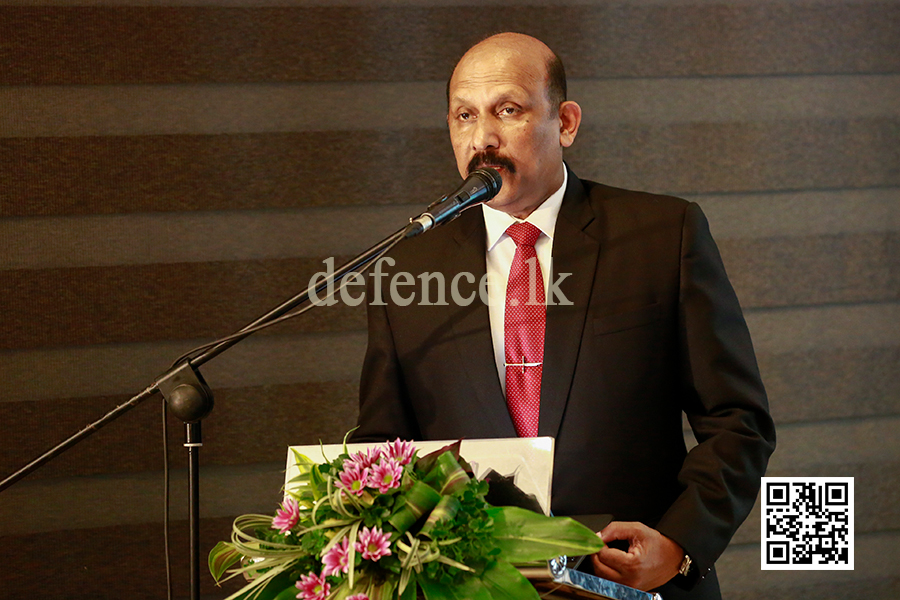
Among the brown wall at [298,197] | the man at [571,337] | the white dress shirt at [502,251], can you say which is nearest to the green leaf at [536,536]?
the man at [571,337]

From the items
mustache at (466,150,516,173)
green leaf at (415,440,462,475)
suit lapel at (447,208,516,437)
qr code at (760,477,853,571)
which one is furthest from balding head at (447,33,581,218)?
qr code at (760,477,853,571)

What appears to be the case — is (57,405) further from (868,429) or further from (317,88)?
(868,429)

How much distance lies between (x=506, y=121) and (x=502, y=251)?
0.27 meters

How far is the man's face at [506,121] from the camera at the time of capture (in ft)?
5.66

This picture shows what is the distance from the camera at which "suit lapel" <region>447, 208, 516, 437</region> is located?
5.47 feet

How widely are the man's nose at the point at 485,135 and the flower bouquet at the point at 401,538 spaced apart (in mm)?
858

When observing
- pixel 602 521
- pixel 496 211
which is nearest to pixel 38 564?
pixel 496 211

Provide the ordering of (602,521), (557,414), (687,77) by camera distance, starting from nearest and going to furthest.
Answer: (602,521) → (557,414) → (687,77)

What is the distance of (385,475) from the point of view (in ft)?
3.10

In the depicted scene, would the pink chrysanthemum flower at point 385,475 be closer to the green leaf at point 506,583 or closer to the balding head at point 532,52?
the green leaf at point 506,583

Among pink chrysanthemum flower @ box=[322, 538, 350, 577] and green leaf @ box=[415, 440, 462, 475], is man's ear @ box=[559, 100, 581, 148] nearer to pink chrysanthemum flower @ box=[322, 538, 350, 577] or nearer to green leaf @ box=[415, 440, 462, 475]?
green leaf @ box=[415, 440, 462, 475]

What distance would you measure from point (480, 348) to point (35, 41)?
1.65 metres

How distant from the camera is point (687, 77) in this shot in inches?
109

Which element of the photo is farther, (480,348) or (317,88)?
(317,88)
